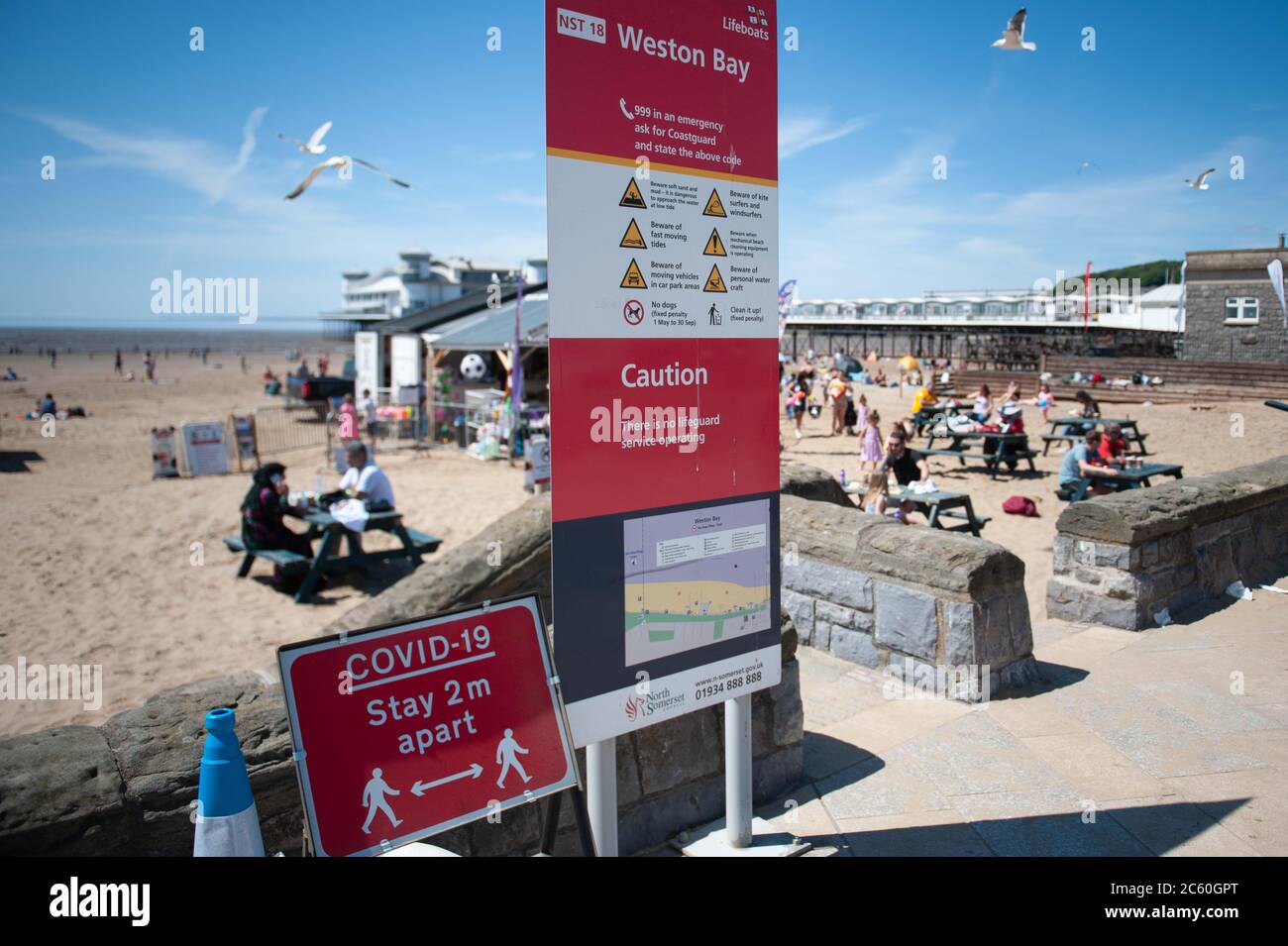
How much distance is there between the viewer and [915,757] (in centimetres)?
392

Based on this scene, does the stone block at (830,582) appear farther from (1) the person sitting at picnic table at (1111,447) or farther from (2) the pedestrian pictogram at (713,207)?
(1) the person sitting at picnic table at (1111,447)

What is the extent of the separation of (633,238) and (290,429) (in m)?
23.4

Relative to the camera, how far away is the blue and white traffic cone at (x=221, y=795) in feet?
6.56

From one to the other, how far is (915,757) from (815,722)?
2.09ft

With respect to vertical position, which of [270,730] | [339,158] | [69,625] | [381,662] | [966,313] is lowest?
[69,625]

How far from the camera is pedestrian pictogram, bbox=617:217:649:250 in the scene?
8.63 feet

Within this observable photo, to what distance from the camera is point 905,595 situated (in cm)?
481

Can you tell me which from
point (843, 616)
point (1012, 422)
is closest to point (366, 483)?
point (843, 616)

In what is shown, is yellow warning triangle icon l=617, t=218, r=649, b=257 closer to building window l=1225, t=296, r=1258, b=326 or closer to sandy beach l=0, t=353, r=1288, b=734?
sandy beach l=0, t=353, r=1288, b=734

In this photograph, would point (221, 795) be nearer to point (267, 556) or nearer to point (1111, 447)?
point (267, 556)

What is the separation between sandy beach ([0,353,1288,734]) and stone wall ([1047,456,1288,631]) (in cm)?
103

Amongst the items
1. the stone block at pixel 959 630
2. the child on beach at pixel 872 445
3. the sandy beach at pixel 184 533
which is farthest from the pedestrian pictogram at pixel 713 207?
the child on beach at pixel 872 445
